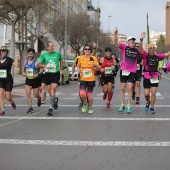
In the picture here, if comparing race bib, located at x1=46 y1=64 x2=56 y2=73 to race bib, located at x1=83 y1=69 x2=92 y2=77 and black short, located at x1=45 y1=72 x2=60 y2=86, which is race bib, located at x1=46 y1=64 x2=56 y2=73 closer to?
black short, located at x1=45 y1=72 x2=60 y2=86

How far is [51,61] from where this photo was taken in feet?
35.3

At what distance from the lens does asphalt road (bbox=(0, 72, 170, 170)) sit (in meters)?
5.65

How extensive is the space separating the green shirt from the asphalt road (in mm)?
1216

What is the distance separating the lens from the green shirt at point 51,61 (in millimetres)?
10781

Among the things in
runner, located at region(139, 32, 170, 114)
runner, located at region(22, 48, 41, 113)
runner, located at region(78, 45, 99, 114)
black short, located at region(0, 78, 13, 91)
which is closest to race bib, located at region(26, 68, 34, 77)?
runner, located at region(22, 48, 41, 113)

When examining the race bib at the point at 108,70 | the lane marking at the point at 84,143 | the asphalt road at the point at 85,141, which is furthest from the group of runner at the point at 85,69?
the lane marking at the point at 84,143

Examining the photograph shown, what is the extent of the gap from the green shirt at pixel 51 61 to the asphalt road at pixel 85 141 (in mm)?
1216

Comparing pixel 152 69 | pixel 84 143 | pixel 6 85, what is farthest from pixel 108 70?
pixel 84 143
